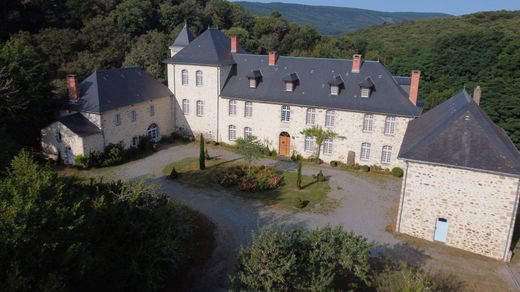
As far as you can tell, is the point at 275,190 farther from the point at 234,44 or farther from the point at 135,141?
the point at 234,44

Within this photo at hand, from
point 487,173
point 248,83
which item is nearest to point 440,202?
point 487,173

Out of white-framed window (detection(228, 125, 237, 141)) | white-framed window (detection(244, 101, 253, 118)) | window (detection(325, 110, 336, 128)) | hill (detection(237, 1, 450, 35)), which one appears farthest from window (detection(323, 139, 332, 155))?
hill (detection(237, 1, 450, 35))

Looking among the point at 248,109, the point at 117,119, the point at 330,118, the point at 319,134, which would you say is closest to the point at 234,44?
the point at 248,109

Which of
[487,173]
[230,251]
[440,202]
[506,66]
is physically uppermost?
[506,66]

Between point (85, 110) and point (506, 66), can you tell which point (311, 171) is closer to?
point (85, 110)

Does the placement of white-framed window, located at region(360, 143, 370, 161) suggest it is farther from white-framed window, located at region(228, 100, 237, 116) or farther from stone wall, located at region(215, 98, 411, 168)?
white-framed window, located at region(228, 100, 237, 116)

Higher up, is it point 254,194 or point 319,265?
point 319,265
